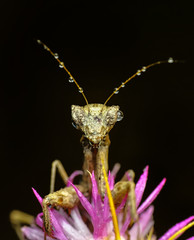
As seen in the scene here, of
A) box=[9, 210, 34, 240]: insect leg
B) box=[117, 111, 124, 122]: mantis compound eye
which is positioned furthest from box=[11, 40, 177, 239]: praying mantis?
box=[9, 210, 34, 240]: insect leg

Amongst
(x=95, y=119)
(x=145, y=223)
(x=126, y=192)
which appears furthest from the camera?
(x=145, y=223)

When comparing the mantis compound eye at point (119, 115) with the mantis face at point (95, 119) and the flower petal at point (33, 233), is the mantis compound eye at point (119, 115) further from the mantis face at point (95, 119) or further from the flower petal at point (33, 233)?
the flower petal at point (33, 233)

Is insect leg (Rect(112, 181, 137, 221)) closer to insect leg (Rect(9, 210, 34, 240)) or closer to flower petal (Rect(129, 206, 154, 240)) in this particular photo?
flower petal (Rect(129, 206, 154, 240))

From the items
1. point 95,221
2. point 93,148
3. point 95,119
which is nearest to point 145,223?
point 95,221

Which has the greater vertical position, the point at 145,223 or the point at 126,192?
the point at 126,192

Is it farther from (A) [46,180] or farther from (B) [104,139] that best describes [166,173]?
(B) [104,139]

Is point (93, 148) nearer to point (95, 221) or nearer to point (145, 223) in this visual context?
point (95, 221)

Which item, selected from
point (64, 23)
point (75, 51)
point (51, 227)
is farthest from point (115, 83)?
point (51, 227)

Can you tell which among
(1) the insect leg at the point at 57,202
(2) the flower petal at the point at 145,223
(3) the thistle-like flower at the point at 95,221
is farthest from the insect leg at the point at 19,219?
(2) the flower petal at the point at 145,223

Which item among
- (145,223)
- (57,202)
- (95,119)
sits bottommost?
(145,223)

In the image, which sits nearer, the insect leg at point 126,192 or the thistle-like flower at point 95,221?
the insect leg at point 126,192

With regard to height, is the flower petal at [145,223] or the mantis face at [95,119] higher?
the mantis face at [95,119]
